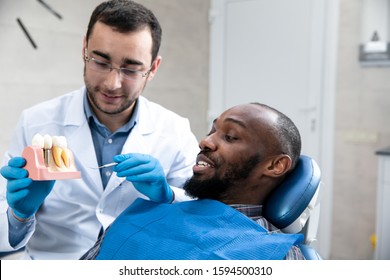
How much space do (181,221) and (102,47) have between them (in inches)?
24.0

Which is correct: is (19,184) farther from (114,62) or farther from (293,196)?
(293,196)

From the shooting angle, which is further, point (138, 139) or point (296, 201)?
point (138, 139)

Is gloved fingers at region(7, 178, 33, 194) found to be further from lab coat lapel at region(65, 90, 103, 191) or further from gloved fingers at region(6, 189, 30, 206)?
lab coat lapel at region(65, 90, 103, 191)

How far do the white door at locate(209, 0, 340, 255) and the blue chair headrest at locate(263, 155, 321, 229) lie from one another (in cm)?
201

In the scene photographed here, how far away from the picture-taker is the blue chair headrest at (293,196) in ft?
4.27

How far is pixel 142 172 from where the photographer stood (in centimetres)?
134

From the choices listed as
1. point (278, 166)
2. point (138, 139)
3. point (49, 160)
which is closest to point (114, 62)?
point (138, 139)

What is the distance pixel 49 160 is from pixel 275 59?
2.51 metres

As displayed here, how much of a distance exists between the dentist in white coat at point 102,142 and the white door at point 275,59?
1.83 m

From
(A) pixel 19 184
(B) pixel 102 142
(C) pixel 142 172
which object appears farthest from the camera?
(B) pixel 102 142

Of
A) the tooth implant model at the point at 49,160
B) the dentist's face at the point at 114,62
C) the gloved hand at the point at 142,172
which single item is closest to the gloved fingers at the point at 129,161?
the gloved hand at the point at 142,172

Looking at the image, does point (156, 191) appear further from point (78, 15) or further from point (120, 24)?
point (78, 15)

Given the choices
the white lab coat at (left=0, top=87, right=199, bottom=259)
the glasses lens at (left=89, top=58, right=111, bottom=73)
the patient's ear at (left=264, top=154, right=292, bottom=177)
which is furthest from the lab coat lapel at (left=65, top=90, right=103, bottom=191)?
the patient's ear at (left=264, top=154, right=292, bottom=177)
